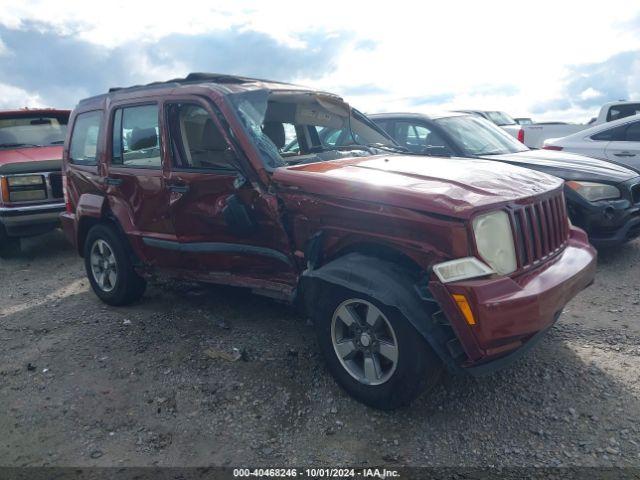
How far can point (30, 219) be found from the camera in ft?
21.9

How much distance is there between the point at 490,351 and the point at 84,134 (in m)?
4.35

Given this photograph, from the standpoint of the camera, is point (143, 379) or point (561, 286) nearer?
point (561, 286)

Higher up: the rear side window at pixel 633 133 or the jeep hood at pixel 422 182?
the jeep hood at pixel 422 182

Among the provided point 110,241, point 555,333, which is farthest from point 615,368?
point 110,241

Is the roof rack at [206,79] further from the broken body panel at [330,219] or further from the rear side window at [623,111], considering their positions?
the rear side window at [623,111]

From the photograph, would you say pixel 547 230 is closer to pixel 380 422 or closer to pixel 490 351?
Answer: pixel 490 351

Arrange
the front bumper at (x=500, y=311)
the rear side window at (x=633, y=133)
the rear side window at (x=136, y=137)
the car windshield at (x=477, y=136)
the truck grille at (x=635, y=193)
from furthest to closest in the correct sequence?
the rear side window at (x=633, y=133)
the car windshield at (x=477, y=136)
the truck grille at (x=635, y=193)
the rear side window at (x=136, y=137)
the front bumper at (x=500, y=311)

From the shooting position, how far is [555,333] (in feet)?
12.7

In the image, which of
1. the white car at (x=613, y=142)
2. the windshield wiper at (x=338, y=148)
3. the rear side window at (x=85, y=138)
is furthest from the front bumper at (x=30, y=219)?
the white car at (x=613, y=142)

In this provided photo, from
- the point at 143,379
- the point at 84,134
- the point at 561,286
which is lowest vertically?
the point at 143,379

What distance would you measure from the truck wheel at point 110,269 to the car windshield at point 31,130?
3562 millimetres

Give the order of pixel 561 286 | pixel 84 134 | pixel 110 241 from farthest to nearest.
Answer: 1. pixel 84 134
2. pixel 110 241
3. pixel 561 286

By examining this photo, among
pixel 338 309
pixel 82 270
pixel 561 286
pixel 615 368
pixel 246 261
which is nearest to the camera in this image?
pixel 561 286

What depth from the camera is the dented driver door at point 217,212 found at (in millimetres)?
3525
